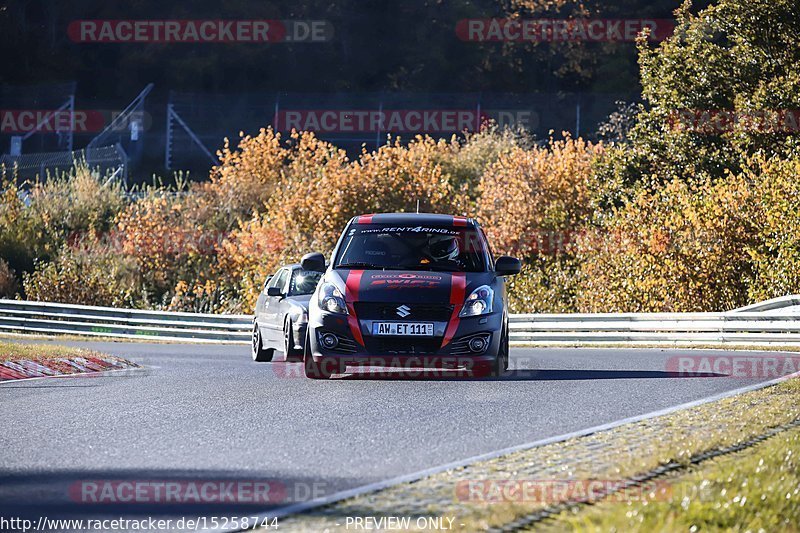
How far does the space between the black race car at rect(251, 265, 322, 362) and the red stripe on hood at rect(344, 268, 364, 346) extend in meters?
3.60

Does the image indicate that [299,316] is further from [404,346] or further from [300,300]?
[404,346]

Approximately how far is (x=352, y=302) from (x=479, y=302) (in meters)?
1.34

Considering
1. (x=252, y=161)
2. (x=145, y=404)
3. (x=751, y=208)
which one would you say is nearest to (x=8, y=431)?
(x=145, y=404)

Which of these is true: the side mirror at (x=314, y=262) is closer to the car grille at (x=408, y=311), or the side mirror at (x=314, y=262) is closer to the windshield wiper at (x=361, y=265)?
the windshield wiper at (x=361, y=265)

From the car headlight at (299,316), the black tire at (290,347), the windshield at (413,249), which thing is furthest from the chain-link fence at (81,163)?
the windshield at (413,249)

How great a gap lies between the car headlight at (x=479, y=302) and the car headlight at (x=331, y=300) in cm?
123

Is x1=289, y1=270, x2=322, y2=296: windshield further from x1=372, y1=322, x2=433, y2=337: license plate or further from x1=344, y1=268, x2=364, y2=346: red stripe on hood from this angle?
x1=372, y1=322, x2=433, y2=337: license plate

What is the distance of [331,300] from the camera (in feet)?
46.4

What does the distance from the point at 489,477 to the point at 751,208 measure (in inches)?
1136

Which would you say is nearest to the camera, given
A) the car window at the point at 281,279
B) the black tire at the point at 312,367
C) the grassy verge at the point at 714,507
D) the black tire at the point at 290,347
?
the grassy verge at the point at 714,507

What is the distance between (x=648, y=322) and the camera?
26938 mm

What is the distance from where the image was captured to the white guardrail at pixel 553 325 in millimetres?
24734

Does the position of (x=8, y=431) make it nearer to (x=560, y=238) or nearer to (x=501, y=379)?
(x=501, y=379)

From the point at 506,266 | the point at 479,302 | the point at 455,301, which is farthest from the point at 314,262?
the point at 506,266
